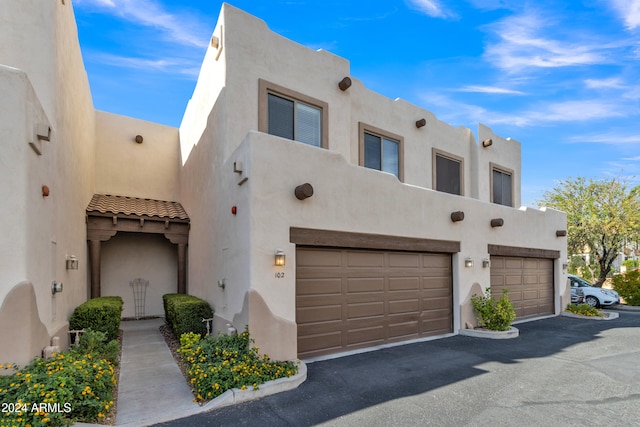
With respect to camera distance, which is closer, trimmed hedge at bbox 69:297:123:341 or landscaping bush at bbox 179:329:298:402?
landscaping bush at bbox 179:329:298:402

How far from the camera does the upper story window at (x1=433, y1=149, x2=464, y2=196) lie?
42.5ft

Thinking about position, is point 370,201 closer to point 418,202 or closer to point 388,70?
point 418,202

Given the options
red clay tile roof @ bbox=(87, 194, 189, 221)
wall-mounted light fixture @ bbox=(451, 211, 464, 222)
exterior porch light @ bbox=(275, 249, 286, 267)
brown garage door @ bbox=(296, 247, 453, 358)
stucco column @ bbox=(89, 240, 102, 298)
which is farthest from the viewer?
red clay tile roof @ bbox=(87, 194, 189, 221)

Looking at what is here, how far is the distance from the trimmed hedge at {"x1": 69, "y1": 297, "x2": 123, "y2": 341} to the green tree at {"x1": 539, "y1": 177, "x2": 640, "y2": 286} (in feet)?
81.3

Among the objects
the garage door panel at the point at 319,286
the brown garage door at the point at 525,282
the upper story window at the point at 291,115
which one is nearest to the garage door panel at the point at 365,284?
the garage door panel at the point at 319,286

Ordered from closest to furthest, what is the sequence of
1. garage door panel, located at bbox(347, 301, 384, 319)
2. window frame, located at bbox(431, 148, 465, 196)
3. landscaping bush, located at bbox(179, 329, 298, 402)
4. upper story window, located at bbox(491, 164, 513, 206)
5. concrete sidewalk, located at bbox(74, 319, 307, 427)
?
concrete sidewalk, located at bbox(74, 319, 307, 427)
landscaping bush, located at bbox(179, 329, 298, 402)
garage door panel, located at bbox(347, 301, 384, 319)
window frame, located at bbox(431, 148, 465, 196)
upper story window, located at bbox(491, 164, 513, 206)

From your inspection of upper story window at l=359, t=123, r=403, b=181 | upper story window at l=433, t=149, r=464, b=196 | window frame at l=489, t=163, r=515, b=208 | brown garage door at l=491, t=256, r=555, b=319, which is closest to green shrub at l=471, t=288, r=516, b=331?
brown garage door at l=491, t=256, r=555, b=319

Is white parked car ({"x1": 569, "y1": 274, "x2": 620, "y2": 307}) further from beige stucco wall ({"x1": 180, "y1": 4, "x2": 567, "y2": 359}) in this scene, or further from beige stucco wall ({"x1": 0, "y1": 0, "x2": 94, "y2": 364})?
beige stucco wall ({"x1": 0, "y1": 0, "x2": 94, "y2": 364})

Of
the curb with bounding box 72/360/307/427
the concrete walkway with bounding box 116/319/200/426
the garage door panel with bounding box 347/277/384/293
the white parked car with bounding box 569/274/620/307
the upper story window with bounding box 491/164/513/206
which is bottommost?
the white parked car with bounding box 569/274/620/307

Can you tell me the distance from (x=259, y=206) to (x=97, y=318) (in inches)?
184

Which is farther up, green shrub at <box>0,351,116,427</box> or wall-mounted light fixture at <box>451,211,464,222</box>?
wall-mounted light fixture at <box>451,211,464,222</box>

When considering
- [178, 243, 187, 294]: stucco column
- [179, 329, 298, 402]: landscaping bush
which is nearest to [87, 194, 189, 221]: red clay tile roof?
[178, 243, 187, 294]: stucco column

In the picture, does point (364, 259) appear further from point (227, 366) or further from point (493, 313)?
point (493, 313)

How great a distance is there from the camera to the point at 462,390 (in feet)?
Answer: 18.5
